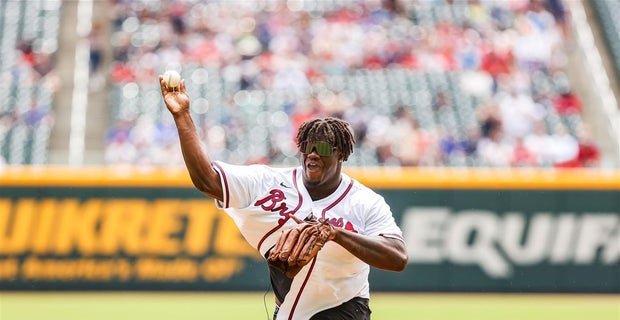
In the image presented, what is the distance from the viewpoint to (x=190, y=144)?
448 cm

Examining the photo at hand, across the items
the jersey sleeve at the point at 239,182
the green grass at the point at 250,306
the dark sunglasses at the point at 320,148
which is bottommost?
the green grass at the point at 250,306

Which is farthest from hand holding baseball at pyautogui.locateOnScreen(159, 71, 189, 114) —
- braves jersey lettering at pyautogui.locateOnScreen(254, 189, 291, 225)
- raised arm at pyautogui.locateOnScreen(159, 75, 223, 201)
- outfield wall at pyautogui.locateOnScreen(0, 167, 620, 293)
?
outfield wall at pyautogui.locateOnScreen(0, 167, 620, 293)

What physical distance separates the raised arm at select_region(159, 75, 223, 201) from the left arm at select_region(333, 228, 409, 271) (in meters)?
0.63

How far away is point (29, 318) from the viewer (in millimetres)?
11508

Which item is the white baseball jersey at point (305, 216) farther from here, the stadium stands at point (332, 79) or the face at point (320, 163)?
the stadium stands at point (332, 79)

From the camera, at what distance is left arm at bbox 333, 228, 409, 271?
4.53 m

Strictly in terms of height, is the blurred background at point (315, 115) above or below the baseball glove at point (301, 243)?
below

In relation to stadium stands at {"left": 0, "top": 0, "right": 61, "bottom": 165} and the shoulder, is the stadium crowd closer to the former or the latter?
stadium stands at {"left": 0, "top": 0, "right": 61, "bottom": 165}

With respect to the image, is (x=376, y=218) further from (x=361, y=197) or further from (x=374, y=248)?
(x=374, y=248)

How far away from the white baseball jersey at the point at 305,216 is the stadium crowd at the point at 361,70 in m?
12.2

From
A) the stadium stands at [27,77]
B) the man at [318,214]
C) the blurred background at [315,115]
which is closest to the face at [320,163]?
the man at [318,214]

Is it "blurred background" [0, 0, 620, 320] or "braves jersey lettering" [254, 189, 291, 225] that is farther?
"blurred background" [0, 0, 620, 320]

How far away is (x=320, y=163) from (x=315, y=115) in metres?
13.4

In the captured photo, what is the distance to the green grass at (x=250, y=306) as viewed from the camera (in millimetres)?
11984
